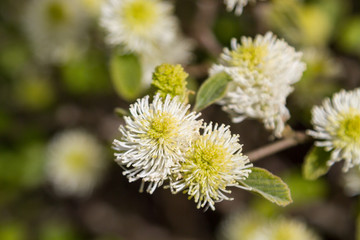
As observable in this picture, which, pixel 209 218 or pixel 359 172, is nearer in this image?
pixel 359 172

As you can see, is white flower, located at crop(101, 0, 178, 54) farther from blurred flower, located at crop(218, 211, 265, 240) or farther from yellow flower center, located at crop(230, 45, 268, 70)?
blurred flower, located at crop(218, 211, 265, 240)

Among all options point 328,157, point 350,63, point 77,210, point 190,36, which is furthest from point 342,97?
point 77,210

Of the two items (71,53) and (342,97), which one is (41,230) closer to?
(71,53)

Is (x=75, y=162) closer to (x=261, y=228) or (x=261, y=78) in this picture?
(x=261, y=228)

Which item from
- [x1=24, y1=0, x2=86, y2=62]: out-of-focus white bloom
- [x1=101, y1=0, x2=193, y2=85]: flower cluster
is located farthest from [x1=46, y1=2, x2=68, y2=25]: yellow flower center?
[x1=101, y1=0, x2=193, y2=85]: flower cluster

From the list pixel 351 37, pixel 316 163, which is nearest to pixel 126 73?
pixel 316 163

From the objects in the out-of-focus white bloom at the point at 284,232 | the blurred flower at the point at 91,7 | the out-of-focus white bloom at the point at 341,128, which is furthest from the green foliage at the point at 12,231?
the out-of-focus white bloom at the point at 341,128
